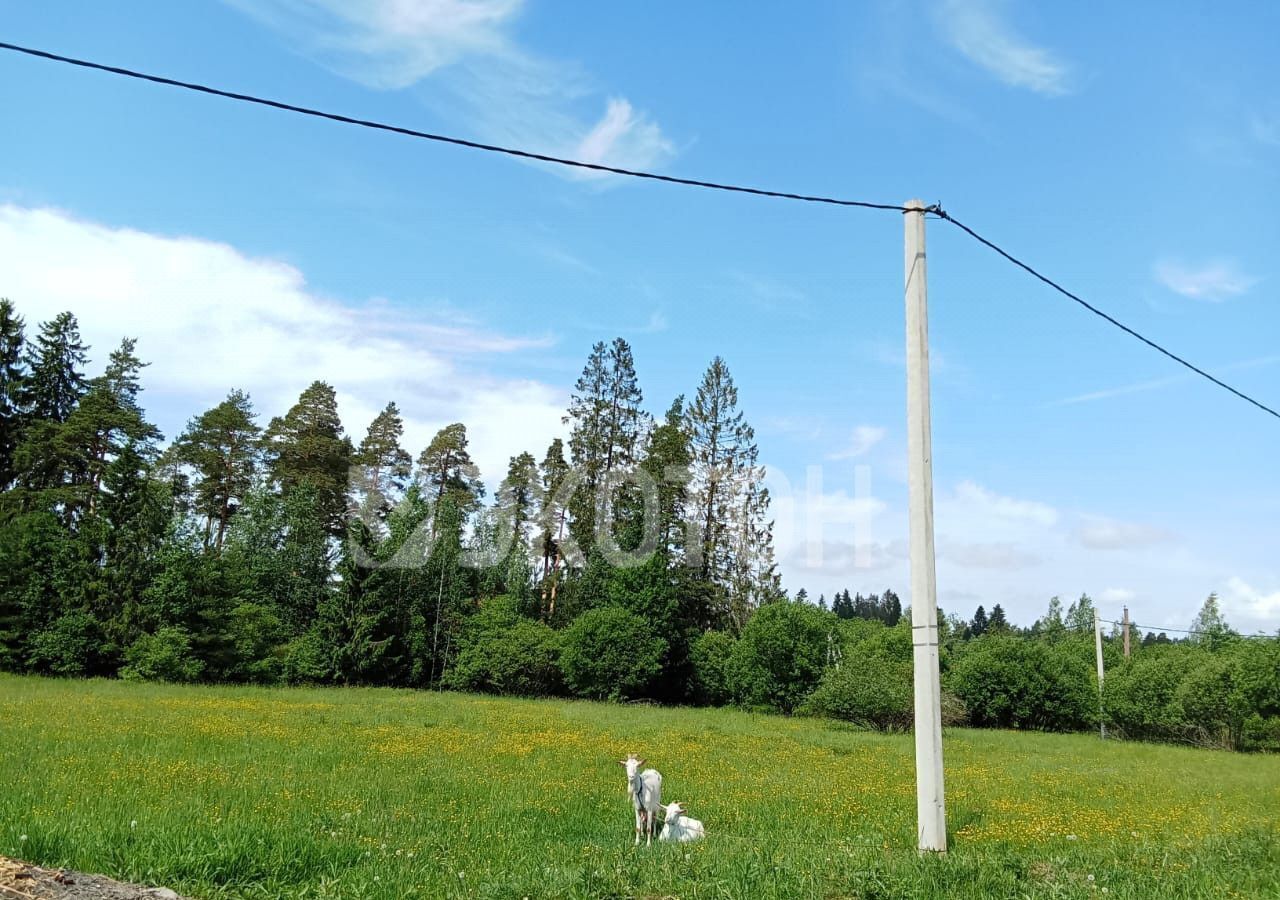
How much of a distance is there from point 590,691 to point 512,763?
29.1 m

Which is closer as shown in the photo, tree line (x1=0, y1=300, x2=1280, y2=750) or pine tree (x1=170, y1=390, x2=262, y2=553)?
tree line (x1=0, y1=300, x2=1280, y2=750)

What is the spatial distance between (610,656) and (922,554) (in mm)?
38100

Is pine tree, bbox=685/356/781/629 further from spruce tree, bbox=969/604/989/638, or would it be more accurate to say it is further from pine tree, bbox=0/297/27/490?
spruce tree, bbox=969/604/989/638

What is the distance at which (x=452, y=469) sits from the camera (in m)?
57.4

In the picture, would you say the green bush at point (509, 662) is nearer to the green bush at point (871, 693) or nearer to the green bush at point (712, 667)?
the green bush at point (712, 667)

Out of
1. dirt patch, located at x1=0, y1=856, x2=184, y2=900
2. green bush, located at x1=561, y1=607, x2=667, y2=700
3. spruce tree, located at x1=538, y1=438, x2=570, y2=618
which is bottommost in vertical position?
dirt patch, located at x1=0, y1=856, x2=184, y2=900

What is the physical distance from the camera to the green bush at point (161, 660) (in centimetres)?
3675

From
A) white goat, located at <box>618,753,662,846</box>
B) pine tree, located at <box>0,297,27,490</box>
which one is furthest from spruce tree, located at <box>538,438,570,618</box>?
white goat, located at <box>618,753,662,846</box>

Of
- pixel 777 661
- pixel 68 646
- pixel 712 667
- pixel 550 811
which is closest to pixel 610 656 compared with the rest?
pixel 712 667

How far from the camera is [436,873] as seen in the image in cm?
737

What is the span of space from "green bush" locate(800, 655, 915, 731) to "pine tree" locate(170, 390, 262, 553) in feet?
114

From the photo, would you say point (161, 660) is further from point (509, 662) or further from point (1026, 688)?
point (1026, 688)

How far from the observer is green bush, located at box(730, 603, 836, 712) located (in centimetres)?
4478

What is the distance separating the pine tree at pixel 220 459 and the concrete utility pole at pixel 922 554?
48888mm
